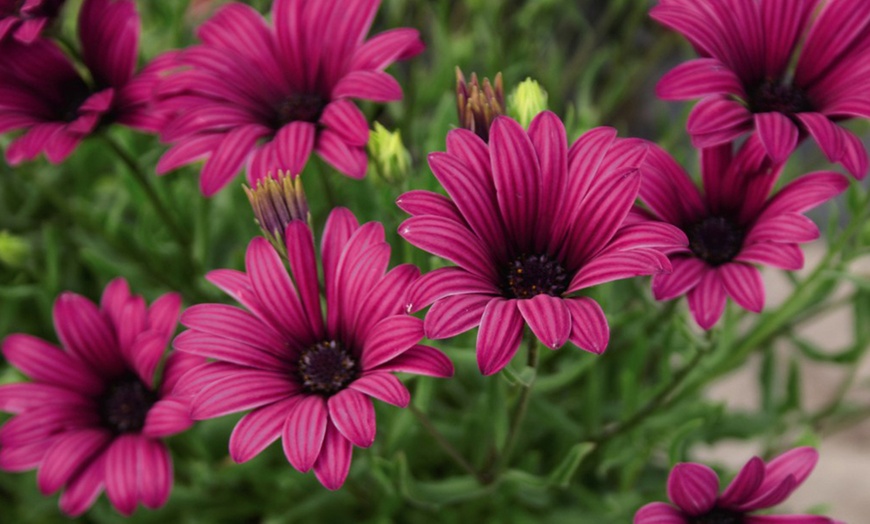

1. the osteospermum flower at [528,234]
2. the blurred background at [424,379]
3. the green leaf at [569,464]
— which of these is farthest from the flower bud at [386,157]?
the green leaf at [569,464]

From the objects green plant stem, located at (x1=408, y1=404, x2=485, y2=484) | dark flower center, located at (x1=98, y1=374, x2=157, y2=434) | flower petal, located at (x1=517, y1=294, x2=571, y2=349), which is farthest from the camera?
dark flower center, located at (x1=98, y1=374, x2=157, y2=434)

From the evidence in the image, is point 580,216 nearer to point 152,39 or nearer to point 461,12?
point 152,39

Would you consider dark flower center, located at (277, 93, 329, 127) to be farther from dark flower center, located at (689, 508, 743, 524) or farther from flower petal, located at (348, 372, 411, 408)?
dark flower center, located at (689, 508, 743, 524)

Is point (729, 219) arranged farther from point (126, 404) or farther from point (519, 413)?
point (126, 404)

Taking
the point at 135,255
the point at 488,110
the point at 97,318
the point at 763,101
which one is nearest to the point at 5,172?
the point at 135,255

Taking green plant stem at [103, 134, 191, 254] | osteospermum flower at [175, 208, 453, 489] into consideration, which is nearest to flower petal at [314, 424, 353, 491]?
osteospermum flower at [175, 208, 453, 489]

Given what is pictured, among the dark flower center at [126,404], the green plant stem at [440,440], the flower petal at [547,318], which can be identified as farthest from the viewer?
the dark flower center at [126,404]

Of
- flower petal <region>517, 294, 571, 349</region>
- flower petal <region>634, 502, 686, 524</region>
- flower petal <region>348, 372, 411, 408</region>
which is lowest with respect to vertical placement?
flower petal <region>634, 502, 686, 524</region>

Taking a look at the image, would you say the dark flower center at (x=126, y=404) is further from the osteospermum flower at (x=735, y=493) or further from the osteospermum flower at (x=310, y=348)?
the osteospermum flower at (x=735, y=493)
